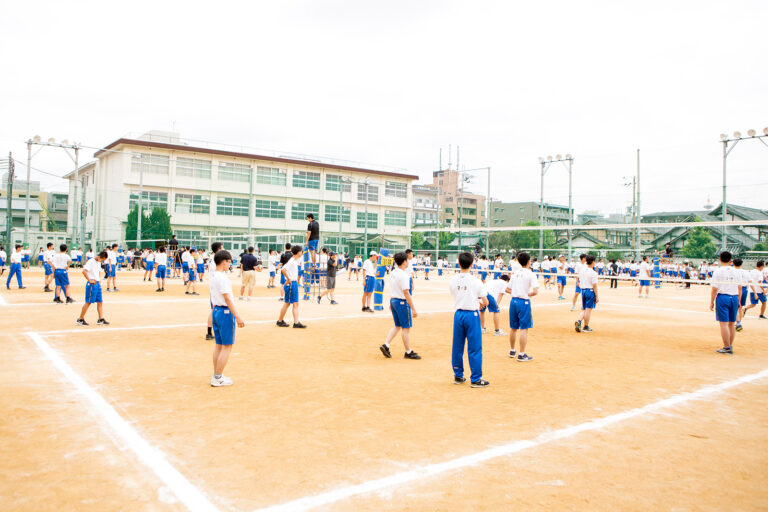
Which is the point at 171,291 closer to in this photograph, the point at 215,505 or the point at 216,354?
the point at 216,354

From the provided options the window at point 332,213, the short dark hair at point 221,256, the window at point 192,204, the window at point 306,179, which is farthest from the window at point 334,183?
the short dark hair at point 221,256

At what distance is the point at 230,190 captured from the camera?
186ft

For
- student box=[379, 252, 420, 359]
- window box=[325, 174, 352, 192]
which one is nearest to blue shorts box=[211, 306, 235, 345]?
student box=[379, 252, 420, 359]

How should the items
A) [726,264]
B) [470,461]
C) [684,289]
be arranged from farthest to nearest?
[684,289] → [726,264] → [470,461]

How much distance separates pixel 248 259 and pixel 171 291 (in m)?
6.27

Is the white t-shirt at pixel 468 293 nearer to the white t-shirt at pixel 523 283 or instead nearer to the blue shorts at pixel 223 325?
the white t-shirt at pixel 523 283

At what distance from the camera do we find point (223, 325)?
685cm

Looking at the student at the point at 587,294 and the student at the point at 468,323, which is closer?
the student at the point at 468,323

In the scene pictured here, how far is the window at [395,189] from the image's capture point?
6750 cm

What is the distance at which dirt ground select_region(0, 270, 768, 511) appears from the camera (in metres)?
3.97

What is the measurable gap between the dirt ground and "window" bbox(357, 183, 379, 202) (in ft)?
180

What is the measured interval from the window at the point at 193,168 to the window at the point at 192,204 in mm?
2279

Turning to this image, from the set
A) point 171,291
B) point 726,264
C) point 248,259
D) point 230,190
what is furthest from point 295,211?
point 726,264

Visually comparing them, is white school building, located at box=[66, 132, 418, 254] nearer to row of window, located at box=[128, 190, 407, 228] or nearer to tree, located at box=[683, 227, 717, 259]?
row of window, located at box=[128, 190, 407, 228]
